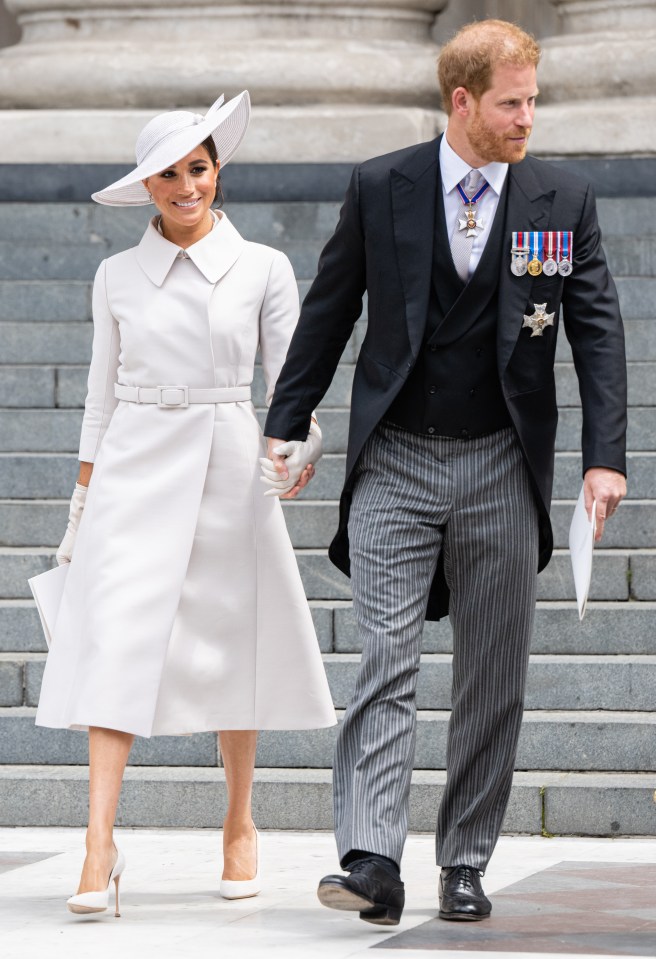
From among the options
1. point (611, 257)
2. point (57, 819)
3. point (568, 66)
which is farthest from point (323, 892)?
point (568, 66)

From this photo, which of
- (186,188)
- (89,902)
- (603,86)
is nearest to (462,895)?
(89,902)

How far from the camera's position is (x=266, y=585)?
5.10 meters

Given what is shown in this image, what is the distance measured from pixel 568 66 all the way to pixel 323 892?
7233 millimetres

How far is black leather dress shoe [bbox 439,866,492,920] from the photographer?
460cm

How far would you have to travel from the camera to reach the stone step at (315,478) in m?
7.49

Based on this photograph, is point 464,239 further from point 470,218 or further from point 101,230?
point 101,230

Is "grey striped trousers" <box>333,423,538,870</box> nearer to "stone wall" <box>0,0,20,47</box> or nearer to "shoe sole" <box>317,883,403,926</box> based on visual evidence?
"shoe sole" <box>317,883,403,926</box>

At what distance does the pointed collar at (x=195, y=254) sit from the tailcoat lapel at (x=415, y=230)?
25.2 inches

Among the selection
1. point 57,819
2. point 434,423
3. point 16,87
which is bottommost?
point 57,819

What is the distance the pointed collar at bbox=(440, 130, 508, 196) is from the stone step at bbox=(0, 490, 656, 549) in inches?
106

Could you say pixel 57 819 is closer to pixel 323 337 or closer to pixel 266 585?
pixel 266 585

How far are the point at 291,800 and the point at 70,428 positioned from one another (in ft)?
8.61

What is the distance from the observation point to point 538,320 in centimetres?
459

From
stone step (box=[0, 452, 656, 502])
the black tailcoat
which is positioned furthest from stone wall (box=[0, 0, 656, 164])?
the black tailcoat
